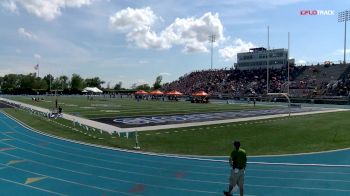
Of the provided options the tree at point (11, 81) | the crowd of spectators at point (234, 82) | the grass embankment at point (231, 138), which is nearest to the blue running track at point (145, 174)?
the grass embankment at point (231, 138)

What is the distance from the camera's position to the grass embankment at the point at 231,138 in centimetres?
2117

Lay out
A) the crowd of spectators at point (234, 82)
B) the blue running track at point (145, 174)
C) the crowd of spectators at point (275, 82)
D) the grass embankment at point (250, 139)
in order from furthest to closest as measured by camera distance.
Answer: the crowd of spectators at point (234, 82) < the crowd of spectators at point (275, 82) < the grass embankment at point (250, 139) < the blue running track at point (145, 174)

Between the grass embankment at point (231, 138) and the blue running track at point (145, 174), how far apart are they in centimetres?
187

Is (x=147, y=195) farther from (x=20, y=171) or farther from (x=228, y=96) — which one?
(x=228, y=96)

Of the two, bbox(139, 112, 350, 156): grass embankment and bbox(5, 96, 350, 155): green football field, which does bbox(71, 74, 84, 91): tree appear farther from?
bbox(139, 112, 350, 156): grass embankment

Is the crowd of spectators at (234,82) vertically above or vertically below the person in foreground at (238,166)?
above

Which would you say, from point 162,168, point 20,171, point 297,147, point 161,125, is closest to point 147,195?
point 162,168

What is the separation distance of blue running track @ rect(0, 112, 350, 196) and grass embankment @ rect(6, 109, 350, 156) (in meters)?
1.87

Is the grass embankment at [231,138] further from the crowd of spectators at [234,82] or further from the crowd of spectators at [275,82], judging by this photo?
the crowd of spectators at [234,82]

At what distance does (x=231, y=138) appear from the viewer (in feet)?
82.5

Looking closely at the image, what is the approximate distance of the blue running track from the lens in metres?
13.4

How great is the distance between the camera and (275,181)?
566 inches

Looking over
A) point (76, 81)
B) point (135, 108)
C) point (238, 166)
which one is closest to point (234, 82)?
point (135, 108)

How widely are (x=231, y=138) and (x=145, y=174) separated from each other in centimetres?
1074
